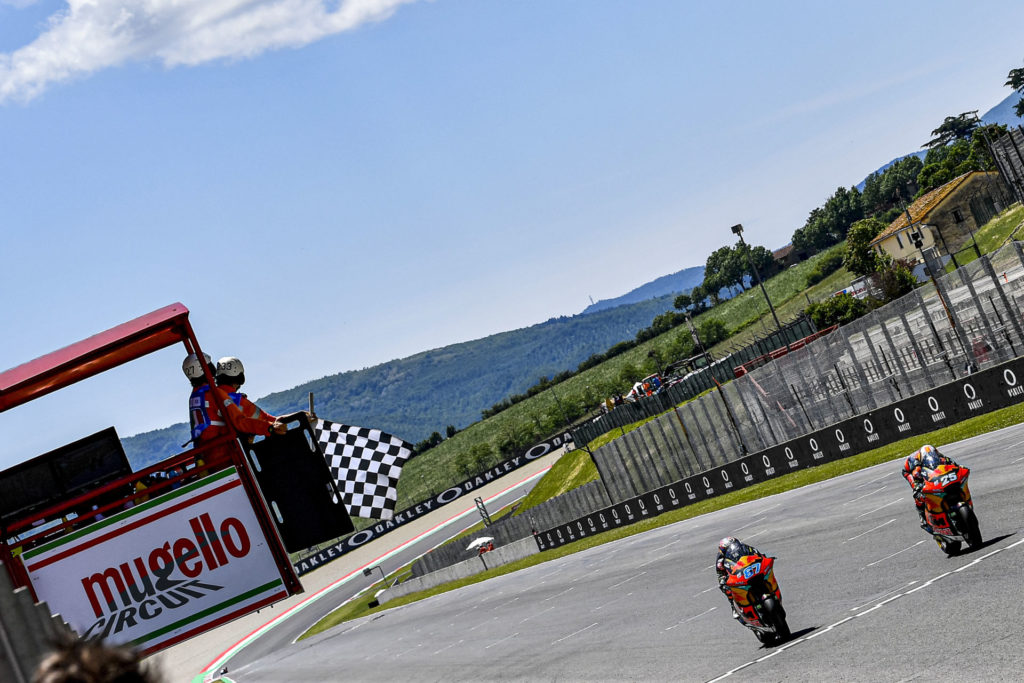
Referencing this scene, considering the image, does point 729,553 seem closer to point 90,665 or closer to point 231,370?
point 231,370

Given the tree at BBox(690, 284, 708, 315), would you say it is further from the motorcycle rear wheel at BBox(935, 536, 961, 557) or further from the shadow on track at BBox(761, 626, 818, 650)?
the shadow on track at BBox(761, 626, 818, 650)

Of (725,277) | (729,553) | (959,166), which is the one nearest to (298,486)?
(729,553)

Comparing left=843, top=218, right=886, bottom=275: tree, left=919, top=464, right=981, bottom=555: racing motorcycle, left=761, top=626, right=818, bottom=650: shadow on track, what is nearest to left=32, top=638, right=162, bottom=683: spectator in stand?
left=761, top=626, right=818, bottom=650: shadow on track

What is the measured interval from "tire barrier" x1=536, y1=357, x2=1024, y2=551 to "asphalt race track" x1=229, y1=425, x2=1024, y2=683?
5.81 ft

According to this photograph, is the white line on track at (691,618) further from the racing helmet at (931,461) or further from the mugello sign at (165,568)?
the mugello sign at (165,568)

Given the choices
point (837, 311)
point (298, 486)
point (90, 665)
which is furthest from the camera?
point (837, 311)

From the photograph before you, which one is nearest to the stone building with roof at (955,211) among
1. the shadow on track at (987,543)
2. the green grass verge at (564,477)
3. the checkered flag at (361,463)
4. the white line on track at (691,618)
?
the green grass verge at (564,477)

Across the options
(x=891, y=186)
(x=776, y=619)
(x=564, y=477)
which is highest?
(x=891, y=186)

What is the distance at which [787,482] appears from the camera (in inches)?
1147

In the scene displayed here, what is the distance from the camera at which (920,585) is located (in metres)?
13.3

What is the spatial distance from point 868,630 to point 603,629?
27.9 feet

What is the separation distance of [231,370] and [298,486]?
3.63 ft

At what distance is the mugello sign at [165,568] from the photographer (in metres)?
8.32

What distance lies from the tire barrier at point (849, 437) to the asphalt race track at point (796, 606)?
177 cm
